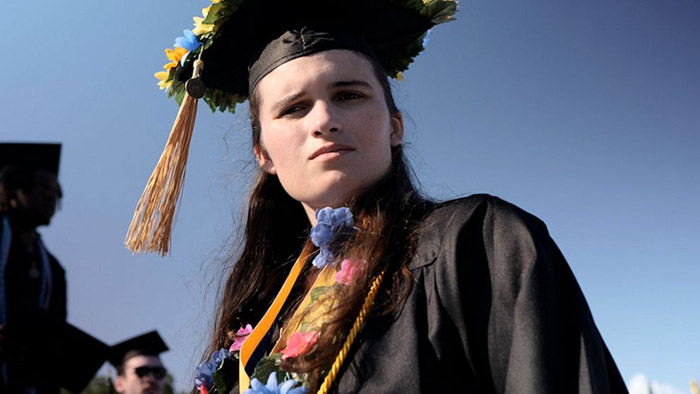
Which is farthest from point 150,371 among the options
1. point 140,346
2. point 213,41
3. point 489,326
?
point 489,326

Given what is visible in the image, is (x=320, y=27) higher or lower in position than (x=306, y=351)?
higher

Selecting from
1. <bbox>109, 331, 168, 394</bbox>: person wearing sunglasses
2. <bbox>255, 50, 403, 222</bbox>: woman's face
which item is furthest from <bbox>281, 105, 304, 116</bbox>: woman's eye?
<bbox>109, 331, 168, 394</bbox>: person wearing sunglasses

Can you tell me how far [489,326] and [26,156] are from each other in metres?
2.86

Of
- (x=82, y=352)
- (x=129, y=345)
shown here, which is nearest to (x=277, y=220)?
(x=82, y=352)

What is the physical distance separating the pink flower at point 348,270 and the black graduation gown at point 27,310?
187cm

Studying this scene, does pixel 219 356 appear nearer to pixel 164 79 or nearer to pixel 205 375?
pixel 205 375

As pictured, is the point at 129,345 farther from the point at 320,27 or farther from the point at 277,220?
the point at 320,27

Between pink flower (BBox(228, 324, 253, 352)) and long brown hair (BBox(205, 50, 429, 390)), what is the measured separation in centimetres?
7

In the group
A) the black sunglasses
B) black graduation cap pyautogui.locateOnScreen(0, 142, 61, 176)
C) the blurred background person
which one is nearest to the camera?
the blurred background person

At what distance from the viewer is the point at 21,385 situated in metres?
2.95

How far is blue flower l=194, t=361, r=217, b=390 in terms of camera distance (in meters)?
2.10

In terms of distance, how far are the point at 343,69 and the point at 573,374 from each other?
42.7 inches

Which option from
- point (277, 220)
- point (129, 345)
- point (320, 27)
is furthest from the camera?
point (129, 345)

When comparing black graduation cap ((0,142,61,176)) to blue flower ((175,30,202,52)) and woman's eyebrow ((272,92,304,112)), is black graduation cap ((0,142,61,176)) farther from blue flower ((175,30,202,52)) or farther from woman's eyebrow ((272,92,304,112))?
woman's eyebrow ((272,92,304,112))
